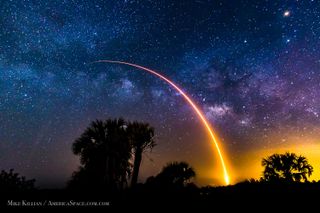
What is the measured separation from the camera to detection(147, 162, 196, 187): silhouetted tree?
14.6 meters

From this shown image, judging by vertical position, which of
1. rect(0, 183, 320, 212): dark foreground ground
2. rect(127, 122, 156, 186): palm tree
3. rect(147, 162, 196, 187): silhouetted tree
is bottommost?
rect(0, 183, 320, 212): dark foreground ground

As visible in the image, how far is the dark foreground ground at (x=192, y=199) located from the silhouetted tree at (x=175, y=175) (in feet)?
21.1

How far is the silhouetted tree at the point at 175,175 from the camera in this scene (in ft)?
47.8

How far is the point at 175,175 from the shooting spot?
51.9 feet

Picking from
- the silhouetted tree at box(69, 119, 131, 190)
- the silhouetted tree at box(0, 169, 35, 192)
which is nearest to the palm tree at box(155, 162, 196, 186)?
the silhouetted tree at box(69, 119, 131, 190)

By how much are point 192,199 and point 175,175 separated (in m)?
8.60

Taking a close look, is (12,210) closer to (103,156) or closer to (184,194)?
(184,194)

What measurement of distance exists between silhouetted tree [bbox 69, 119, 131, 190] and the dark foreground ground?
8571 millimetres

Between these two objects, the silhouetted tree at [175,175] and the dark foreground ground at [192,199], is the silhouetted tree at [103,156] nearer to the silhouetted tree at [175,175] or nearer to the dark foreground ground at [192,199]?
the silhouetted tree at [175,175]

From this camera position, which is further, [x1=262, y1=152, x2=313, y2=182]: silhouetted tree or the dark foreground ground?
[x1=262, y1=152, x2=313, y2=182]: silhouetted tree

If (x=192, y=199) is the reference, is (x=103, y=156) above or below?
above

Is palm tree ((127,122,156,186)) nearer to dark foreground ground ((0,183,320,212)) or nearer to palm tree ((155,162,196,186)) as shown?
palm tree ((155,162,196,186))

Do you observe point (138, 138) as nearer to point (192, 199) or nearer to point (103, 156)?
point (103, 156)

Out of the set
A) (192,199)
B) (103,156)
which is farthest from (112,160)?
(192,199)
